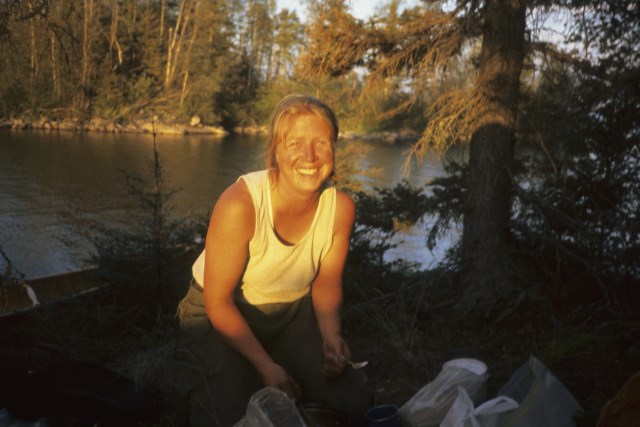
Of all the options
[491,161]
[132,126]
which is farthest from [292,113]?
[132,126]

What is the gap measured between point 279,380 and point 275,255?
1.76 feet

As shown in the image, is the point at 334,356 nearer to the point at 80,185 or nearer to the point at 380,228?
the point at 380,228

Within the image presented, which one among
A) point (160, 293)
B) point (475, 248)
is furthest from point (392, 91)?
point (160, 293)

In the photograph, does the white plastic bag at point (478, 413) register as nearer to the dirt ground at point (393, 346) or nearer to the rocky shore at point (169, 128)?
the dirt ground at point (393, 346)

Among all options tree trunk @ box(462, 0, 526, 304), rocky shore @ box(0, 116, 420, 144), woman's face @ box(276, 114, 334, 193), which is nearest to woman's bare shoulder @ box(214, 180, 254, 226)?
woman's face @ box(276, 114, 334, 193)

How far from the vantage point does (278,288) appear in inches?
97.1

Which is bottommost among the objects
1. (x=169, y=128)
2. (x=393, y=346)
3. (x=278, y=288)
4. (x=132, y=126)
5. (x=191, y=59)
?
(x=169, y=128)

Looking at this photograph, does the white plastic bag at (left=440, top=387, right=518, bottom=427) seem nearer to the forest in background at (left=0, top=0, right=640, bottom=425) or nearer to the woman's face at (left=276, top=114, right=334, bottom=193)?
the woman's face at (left=276, top=114, right=334, bottom=193)

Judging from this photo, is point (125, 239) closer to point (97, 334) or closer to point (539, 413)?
point (97, 334)

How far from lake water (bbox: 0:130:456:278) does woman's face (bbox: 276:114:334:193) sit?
3.35 meters

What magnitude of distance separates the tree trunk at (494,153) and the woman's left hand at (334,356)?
9.23 ft

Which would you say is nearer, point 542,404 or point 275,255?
point 542,404

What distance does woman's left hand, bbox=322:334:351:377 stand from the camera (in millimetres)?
2355

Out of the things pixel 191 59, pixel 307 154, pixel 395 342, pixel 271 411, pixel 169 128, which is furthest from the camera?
pixel 191 59
